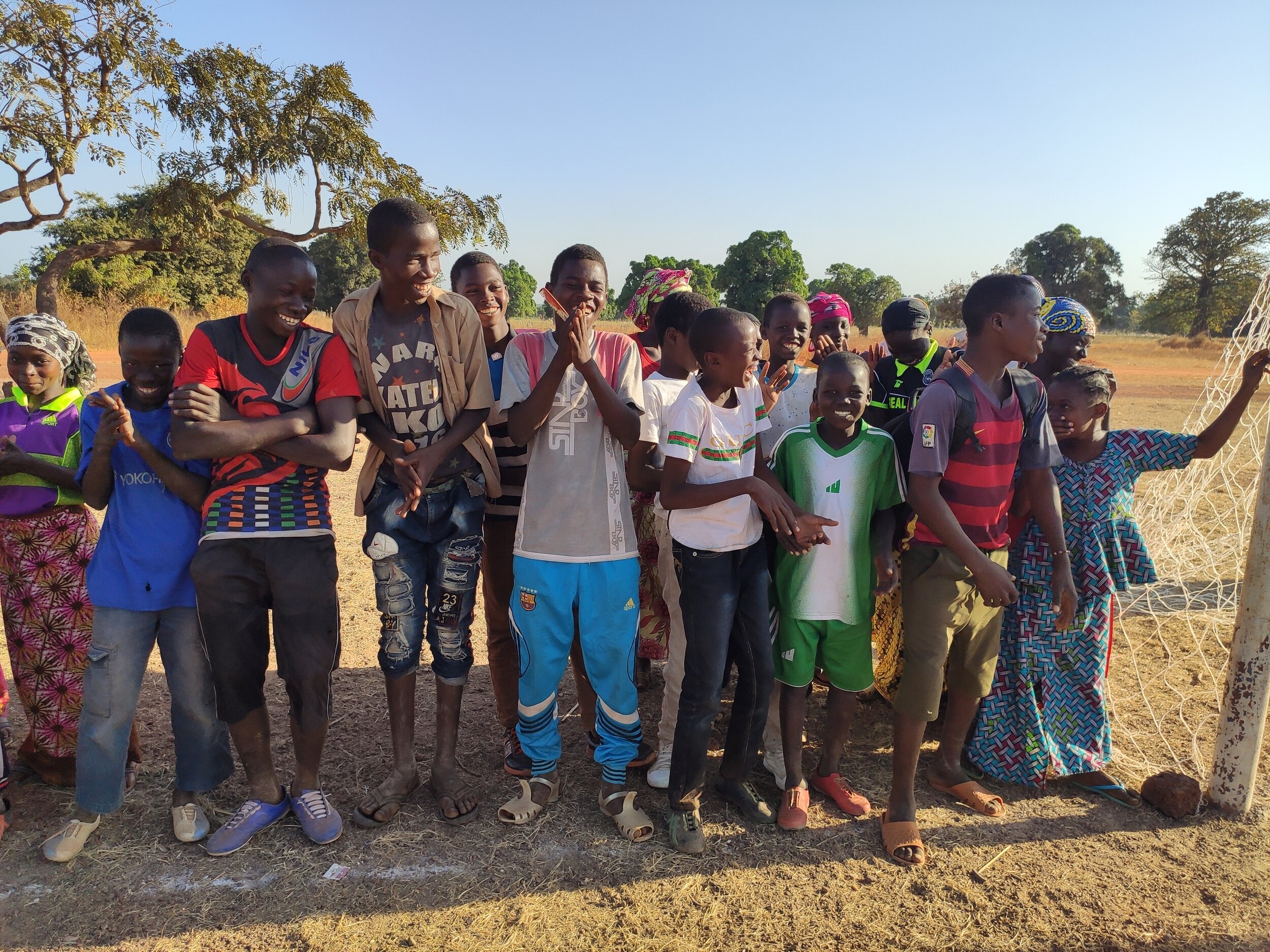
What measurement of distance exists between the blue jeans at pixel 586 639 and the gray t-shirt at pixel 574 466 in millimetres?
63

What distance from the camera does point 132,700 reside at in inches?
102

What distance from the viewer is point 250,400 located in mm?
2480

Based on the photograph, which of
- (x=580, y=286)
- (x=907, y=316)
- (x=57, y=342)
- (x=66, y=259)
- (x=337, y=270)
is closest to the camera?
(x=580, y=286)

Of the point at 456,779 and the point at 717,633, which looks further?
the point at 456,779

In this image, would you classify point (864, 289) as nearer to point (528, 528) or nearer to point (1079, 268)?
point (1079, 268)

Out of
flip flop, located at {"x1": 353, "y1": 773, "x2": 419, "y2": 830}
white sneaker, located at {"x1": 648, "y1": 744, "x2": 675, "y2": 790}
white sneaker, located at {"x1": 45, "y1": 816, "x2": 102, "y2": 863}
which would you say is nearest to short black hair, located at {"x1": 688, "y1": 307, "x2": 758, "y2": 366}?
white sneaker, located at {"x1": 648, "y1": 744, "x2": 675, "y2": 790}

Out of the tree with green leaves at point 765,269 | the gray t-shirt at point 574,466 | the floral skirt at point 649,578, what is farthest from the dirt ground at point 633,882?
the tree with green leaves at point 765,269

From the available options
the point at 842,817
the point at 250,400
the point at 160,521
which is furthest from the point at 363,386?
the point at 842,817

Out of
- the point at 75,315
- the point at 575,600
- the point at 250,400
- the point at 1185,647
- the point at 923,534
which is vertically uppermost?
the point at 75,315

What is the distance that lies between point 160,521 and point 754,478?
6.58ft

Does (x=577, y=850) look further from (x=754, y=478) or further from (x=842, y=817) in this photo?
(x=754, y=478)

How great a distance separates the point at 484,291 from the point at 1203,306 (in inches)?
1519

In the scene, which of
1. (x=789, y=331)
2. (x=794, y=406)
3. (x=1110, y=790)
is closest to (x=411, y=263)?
(x=789, y=331)

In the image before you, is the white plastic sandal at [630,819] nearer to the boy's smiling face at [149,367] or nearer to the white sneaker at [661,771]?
the white sneaker at [661,771]
